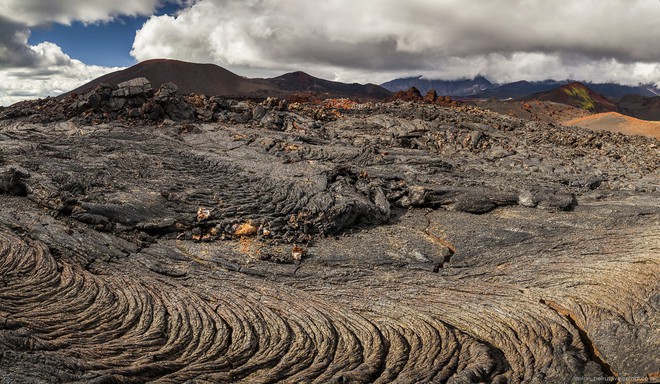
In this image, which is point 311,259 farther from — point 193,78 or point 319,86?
point 319,86

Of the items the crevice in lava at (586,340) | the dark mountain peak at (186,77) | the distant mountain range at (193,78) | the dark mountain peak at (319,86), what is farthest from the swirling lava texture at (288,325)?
the dark mountain peak at (319,86)

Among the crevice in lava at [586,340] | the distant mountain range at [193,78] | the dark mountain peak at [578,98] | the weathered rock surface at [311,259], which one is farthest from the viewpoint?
the dark mountain peak at [578,98]

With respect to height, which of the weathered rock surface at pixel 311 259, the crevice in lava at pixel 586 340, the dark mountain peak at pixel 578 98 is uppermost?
the dark mountain peak at pixel 578 98

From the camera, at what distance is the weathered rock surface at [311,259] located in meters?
11.9

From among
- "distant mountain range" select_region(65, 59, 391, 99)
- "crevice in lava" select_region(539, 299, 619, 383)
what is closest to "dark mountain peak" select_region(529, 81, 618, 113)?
"distant mountain range" select_region(65, 59, 391, 99)

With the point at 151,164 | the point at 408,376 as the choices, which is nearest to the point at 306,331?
the point at 408,376

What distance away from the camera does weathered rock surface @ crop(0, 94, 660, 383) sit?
39.0 feet

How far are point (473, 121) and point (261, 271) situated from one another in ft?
115

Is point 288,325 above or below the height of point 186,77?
below

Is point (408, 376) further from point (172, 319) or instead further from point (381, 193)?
point (381, 193)

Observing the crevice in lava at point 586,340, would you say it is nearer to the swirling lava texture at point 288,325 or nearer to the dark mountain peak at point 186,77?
the swirling lava texture at point 288,325

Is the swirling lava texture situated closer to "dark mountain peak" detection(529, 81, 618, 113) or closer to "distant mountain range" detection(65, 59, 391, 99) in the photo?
"distant mountain range" detection(65, 59, 391, 99)

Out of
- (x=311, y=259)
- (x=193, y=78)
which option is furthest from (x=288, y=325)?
(x=193, y=78)

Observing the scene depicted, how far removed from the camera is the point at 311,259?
61.7 feet
